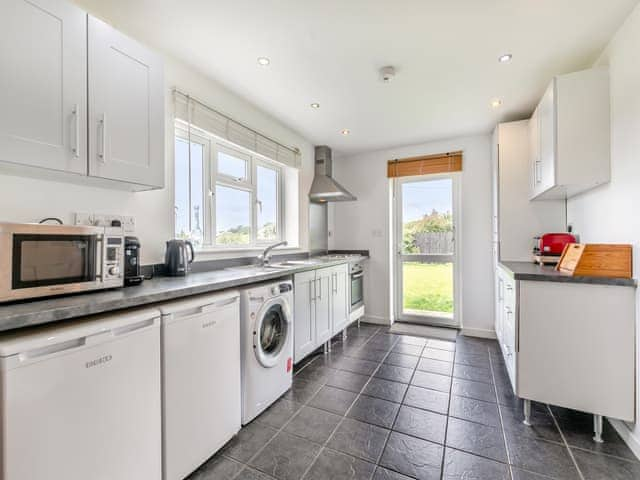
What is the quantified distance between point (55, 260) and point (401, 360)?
2.74 metres

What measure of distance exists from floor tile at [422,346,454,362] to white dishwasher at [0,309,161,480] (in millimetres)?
2481

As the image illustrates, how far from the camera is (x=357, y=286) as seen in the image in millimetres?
3881

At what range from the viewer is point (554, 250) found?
7.94 feet

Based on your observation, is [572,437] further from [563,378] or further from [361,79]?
[361,79]

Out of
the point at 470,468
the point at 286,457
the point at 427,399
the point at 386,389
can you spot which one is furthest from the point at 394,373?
the point at 286,457

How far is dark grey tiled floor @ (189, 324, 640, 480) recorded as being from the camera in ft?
4.74

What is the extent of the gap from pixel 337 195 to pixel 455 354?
7.42 ft

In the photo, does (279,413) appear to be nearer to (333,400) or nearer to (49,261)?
(333,400)

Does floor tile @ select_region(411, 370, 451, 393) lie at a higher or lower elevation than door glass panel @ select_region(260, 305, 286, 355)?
lower

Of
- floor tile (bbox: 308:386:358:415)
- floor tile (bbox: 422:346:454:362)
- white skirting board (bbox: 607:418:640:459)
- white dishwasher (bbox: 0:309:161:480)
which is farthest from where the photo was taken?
floor tile (bbox: 422:346:454:362)

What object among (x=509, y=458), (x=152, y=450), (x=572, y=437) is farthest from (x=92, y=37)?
(x=572, y=437)

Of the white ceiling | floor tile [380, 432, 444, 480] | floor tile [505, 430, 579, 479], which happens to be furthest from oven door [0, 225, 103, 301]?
floor tile [505, 430, 579, 479]

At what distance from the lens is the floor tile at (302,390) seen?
2.12 metres

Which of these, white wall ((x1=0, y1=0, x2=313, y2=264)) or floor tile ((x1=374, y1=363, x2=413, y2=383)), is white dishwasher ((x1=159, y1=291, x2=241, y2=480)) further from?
floor tile ((x1=374, y1=363, x2=413, y2=383))
